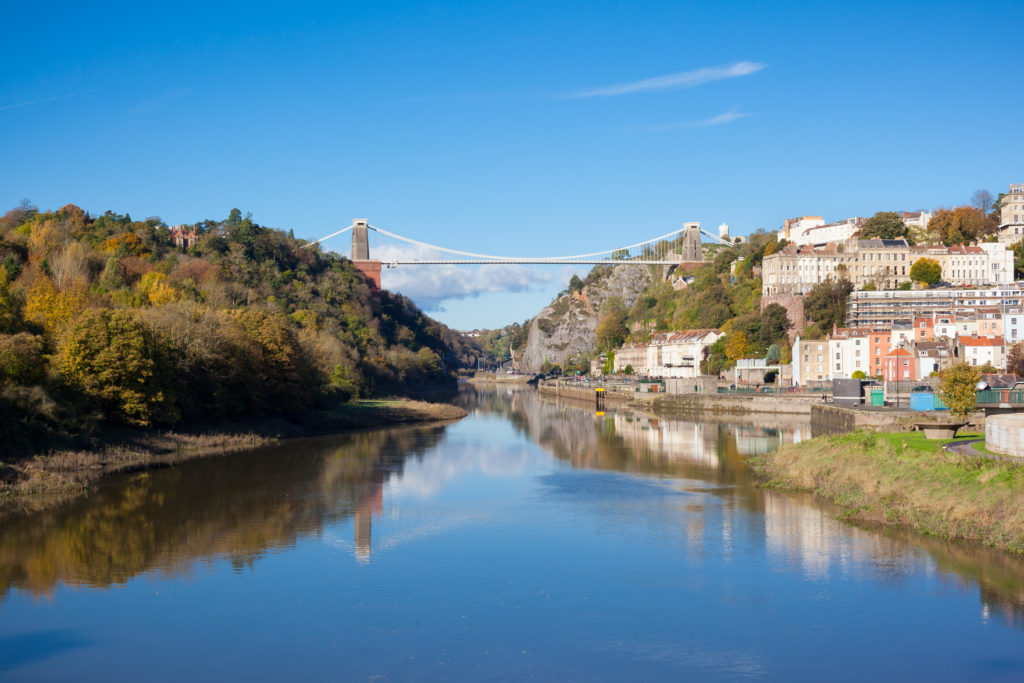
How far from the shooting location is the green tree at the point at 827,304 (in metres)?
51.8

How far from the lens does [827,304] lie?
5275cm

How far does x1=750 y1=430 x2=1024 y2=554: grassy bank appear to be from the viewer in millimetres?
11633

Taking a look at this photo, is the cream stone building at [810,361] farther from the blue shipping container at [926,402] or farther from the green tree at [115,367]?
the green tree at [115,367]

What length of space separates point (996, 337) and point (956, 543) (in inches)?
1317

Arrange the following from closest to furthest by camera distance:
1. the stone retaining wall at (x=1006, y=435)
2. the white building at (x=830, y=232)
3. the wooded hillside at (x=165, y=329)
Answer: the stone retaining wall at (x=1006, y=435) < the wooded hillside at (x=165, y=329) < the white building at (x=830, y=232)

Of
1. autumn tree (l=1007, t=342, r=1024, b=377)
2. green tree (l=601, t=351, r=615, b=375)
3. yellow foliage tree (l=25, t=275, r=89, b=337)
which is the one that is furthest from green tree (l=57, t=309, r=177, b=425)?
green tree (l=601, t=351, r=615, b=375)

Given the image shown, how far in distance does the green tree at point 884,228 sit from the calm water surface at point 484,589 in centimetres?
5095

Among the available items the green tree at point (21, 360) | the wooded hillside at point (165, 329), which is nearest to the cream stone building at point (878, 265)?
the wooded hillside at point (165, 329)

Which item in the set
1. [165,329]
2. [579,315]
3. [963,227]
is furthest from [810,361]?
[579,315]

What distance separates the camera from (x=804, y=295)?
182 ft

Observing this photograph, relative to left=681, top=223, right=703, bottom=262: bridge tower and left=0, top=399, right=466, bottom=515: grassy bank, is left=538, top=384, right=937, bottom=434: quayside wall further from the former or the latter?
left=681, top=223, right=703, bottom=262: bridge tower

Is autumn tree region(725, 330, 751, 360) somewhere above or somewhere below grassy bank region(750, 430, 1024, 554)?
above

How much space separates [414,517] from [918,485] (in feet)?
25.4

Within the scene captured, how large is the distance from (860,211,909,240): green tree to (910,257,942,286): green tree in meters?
6.52
